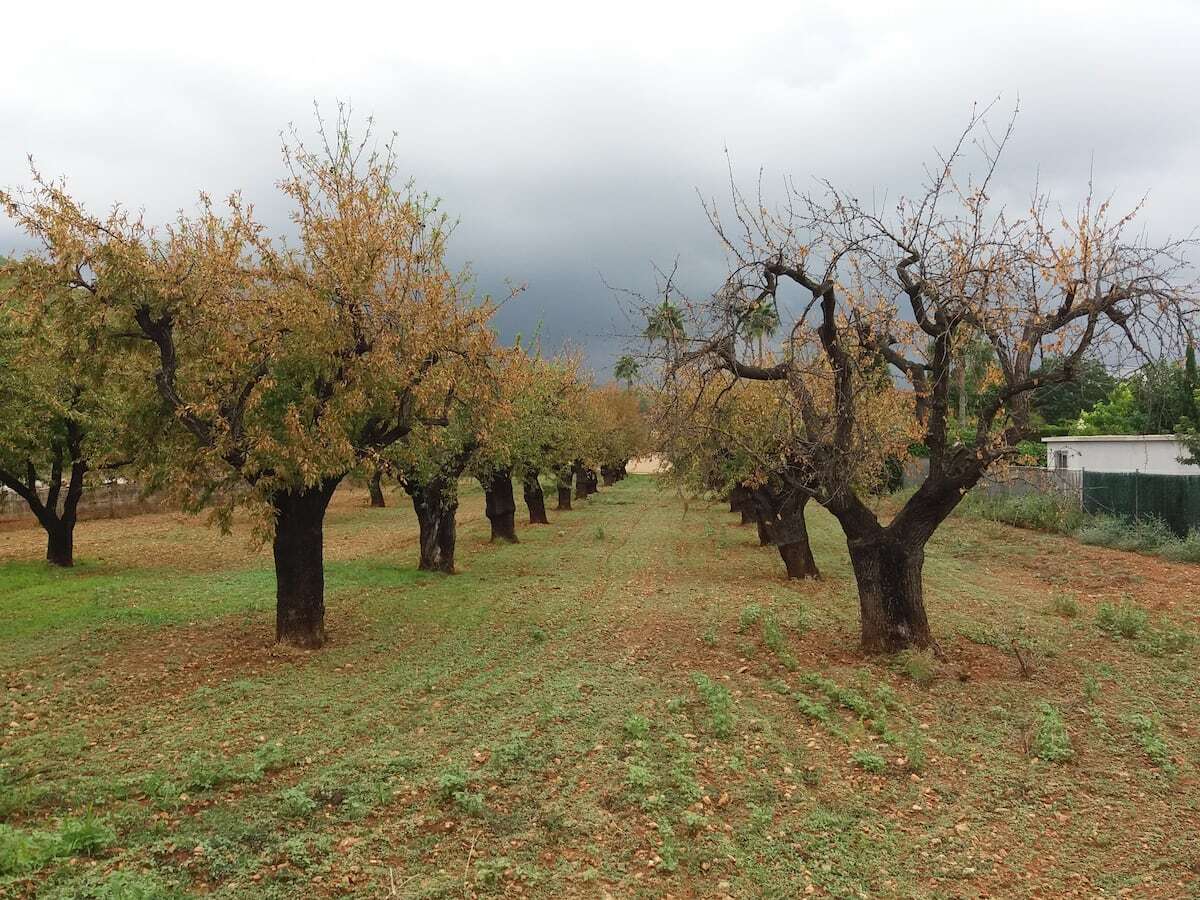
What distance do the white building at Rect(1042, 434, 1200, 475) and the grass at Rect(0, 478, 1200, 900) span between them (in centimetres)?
1660

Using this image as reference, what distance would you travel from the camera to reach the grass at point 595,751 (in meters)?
5.14

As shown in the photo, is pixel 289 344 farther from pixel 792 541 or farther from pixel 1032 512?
pixel 1032 512

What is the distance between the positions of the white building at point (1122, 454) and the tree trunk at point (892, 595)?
20342mm

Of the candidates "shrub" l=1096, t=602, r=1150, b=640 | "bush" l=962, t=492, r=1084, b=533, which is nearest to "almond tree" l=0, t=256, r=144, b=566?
"shrub" l=1096, t=602, r=1150, b=640

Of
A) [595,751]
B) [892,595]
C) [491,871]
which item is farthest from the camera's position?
[892,595]

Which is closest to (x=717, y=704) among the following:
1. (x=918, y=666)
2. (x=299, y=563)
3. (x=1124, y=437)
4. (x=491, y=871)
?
(x=918, y=666)

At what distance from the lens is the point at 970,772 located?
686cm

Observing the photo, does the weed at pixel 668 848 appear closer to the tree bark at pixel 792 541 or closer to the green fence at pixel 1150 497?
the tree bark at pixel 792 541

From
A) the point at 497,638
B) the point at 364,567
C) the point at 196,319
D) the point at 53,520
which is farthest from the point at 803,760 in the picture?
the point at 53,520

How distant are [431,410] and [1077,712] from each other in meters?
8.21

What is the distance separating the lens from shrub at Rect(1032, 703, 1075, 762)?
7.12 m

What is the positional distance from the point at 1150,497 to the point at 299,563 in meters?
23.4

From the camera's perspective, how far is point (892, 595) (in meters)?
10.4

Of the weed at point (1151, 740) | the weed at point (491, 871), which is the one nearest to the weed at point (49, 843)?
the weed at point (491, 871)
